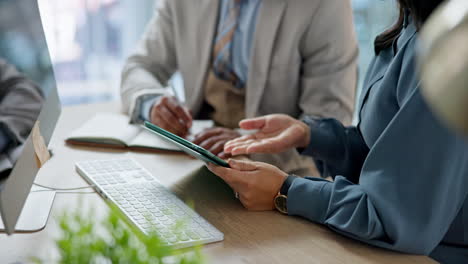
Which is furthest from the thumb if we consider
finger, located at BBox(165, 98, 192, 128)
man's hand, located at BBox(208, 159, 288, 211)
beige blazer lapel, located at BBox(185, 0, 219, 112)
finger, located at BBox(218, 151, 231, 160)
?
beige blazer lapel, located at BBox(185, 0, 219, 112)

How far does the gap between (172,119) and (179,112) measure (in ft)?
0.09

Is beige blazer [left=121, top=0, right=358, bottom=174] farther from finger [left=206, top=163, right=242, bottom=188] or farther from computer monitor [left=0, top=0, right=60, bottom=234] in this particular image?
computer monitor [left=0, top=0, right=60, bottom=234]

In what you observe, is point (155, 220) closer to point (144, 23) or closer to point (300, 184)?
point (300, 184)

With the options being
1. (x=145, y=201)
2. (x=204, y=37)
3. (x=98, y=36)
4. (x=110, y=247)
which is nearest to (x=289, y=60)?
(x=204, y=37)

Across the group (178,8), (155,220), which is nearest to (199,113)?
(178,8)

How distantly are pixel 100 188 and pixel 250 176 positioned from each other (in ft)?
0.95

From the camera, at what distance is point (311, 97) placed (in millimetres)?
1501

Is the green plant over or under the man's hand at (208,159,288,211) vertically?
over

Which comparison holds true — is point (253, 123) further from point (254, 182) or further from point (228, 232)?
point (228, 232)

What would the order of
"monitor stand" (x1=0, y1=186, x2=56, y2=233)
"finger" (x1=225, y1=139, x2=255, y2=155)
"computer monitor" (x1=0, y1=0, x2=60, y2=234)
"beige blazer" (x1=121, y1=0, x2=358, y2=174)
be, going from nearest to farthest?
"computer monitor" (x1=0, y1=0, x2=60, y2=234) → "monitor stand" (x1=0, y1=186, x2=56, y2=233) → "finger" (x1=225, y1=139, x2=255, y2=155) → "beige blazer" (x1=121, y1=0, x2=358, y2=174)

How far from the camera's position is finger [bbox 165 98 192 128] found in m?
1.37

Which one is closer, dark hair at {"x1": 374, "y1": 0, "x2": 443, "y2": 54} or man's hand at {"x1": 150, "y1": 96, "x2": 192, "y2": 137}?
dark hair at {"x1": 374, "y1": 0, "x2": 443, "y2": 54}

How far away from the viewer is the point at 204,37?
163 cm

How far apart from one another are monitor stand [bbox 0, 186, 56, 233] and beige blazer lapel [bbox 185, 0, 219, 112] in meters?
0.74
